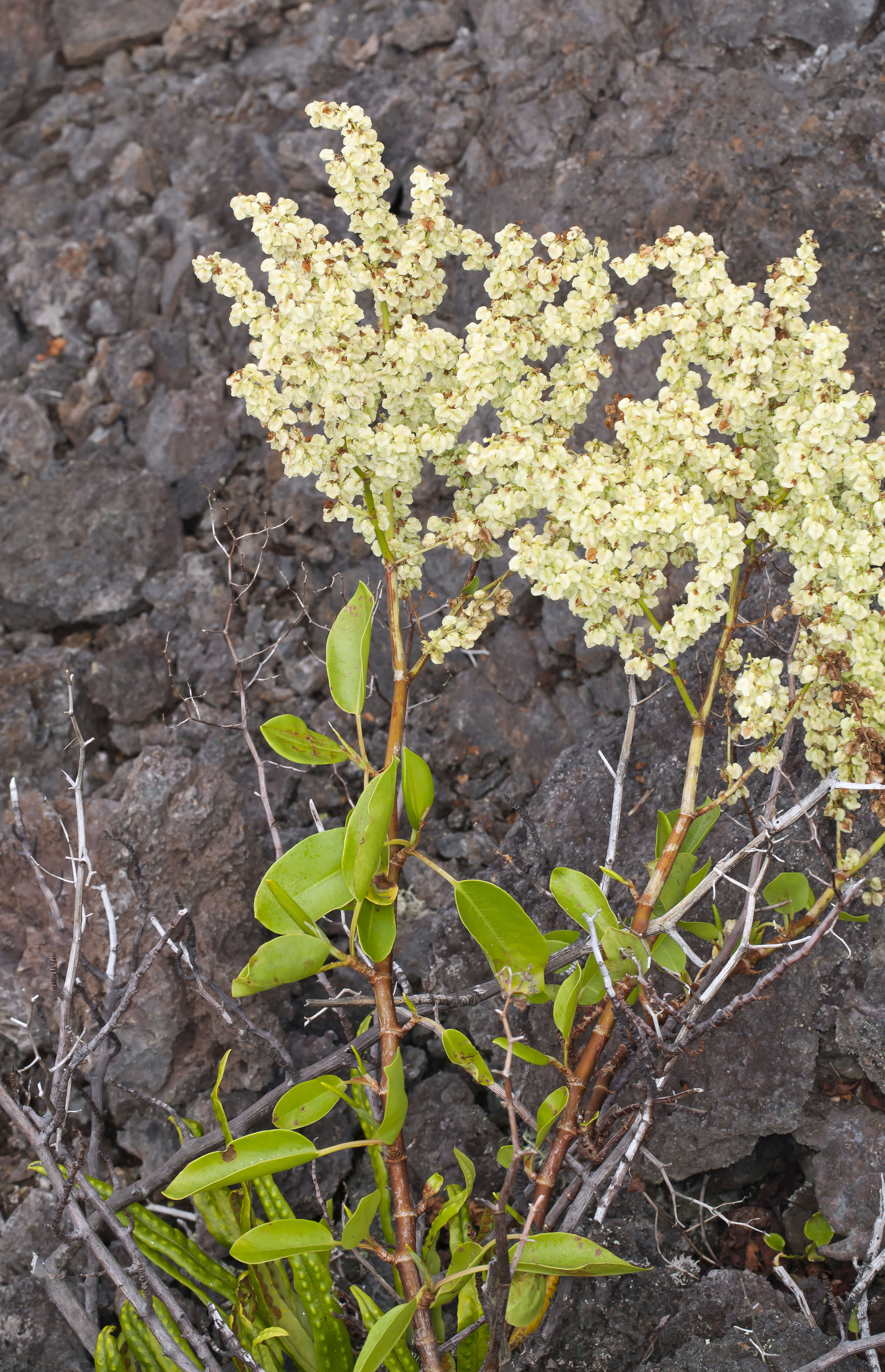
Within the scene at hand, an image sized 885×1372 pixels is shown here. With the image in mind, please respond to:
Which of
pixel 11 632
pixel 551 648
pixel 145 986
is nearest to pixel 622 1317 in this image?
pixel 145 986

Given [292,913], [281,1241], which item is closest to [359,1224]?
[281,1241]

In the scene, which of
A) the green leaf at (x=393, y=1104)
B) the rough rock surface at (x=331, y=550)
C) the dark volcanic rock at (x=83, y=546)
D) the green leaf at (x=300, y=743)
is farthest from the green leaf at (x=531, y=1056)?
the dark volcanic rock at (x=83, y=546)

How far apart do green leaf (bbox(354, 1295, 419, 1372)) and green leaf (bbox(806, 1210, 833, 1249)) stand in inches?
35.8

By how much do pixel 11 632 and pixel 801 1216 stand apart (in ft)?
7.84

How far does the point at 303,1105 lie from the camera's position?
150 cm

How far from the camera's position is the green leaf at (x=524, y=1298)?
145 cm

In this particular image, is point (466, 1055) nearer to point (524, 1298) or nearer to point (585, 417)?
point (524, 1298)

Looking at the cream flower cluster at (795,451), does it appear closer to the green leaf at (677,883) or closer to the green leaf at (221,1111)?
the green leaf at (677,883)

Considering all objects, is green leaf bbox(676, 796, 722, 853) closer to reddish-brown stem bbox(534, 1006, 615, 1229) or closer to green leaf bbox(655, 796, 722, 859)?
green leaf bbox(655, 796, 722, 859)

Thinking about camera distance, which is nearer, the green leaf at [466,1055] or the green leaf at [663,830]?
the green leaf at [466,1055]

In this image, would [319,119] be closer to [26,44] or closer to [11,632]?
[11,632]

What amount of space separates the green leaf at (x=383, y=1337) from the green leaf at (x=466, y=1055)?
0.31 meters

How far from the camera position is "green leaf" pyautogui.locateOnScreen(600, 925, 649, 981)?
1.50 metres

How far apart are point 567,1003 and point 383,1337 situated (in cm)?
50
